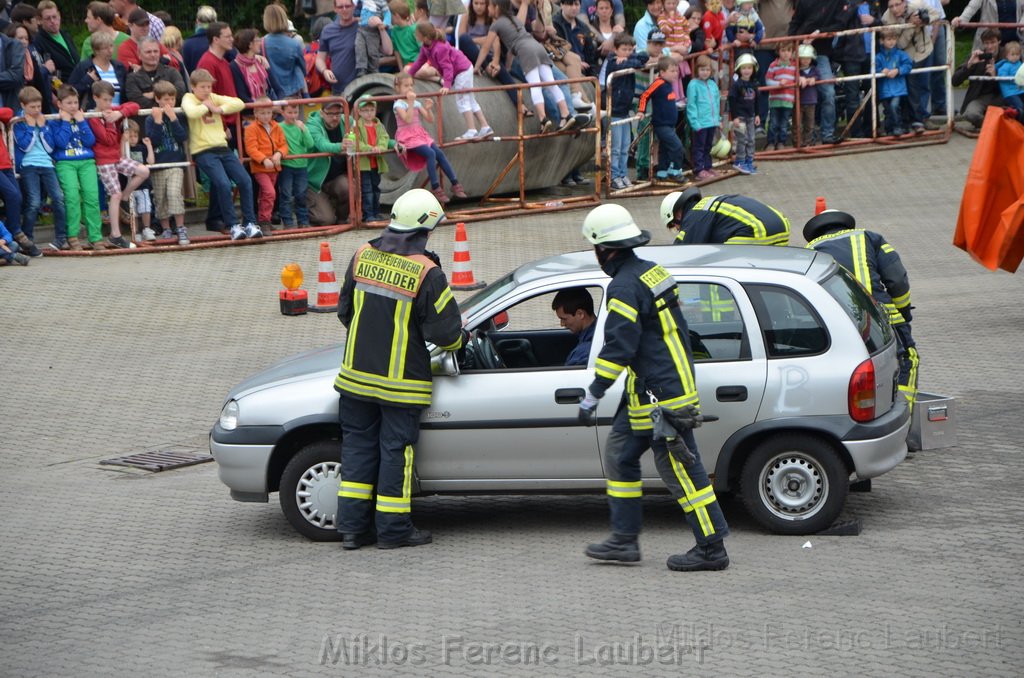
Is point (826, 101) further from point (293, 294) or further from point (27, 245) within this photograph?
point (27, 245)

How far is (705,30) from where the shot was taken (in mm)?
19594

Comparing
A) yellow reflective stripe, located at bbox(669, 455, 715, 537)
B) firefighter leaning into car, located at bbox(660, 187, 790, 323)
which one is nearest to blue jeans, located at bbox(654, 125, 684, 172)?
firefighter leaning into car, located at bbox(660, 187, 790, 323)

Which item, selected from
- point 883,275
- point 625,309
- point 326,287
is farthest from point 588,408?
point 326,287

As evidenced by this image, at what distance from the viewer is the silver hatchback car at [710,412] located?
25.7ft

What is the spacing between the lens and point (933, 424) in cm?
876

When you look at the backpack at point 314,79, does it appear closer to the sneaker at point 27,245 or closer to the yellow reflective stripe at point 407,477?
the sneaker at point 27,245

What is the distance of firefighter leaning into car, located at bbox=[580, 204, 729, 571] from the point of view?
732 cm

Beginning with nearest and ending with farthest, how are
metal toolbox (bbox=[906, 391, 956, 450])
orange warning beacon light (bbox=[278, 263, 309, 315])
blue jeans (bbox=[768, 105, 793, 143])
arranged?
metal toolbox (bbox=[906, 391, 956, 450])
orange warning beacon light (bbox=[278, 263, 309, 315])
blue jeans (bbox=[768, 105, 793, 143])

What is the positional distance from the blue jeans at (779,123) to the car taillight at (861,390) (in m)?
13.2

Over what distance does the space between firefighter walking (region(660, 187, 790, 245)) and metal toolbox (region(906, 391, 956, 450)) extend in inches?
69.7

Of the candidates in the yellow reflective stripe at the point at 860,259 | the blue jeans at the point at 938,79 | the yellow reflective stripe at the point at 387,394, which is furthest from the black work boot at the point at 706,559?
the blue jeans at the point at 938,79

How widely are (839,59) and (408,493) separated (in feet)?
46.6

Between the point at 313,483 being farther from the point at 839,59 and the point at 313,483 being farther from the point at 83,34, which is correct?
the point at 83,34

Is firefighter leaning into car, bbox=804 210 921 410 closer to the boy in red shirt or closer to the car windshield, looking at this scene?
the car windshield
